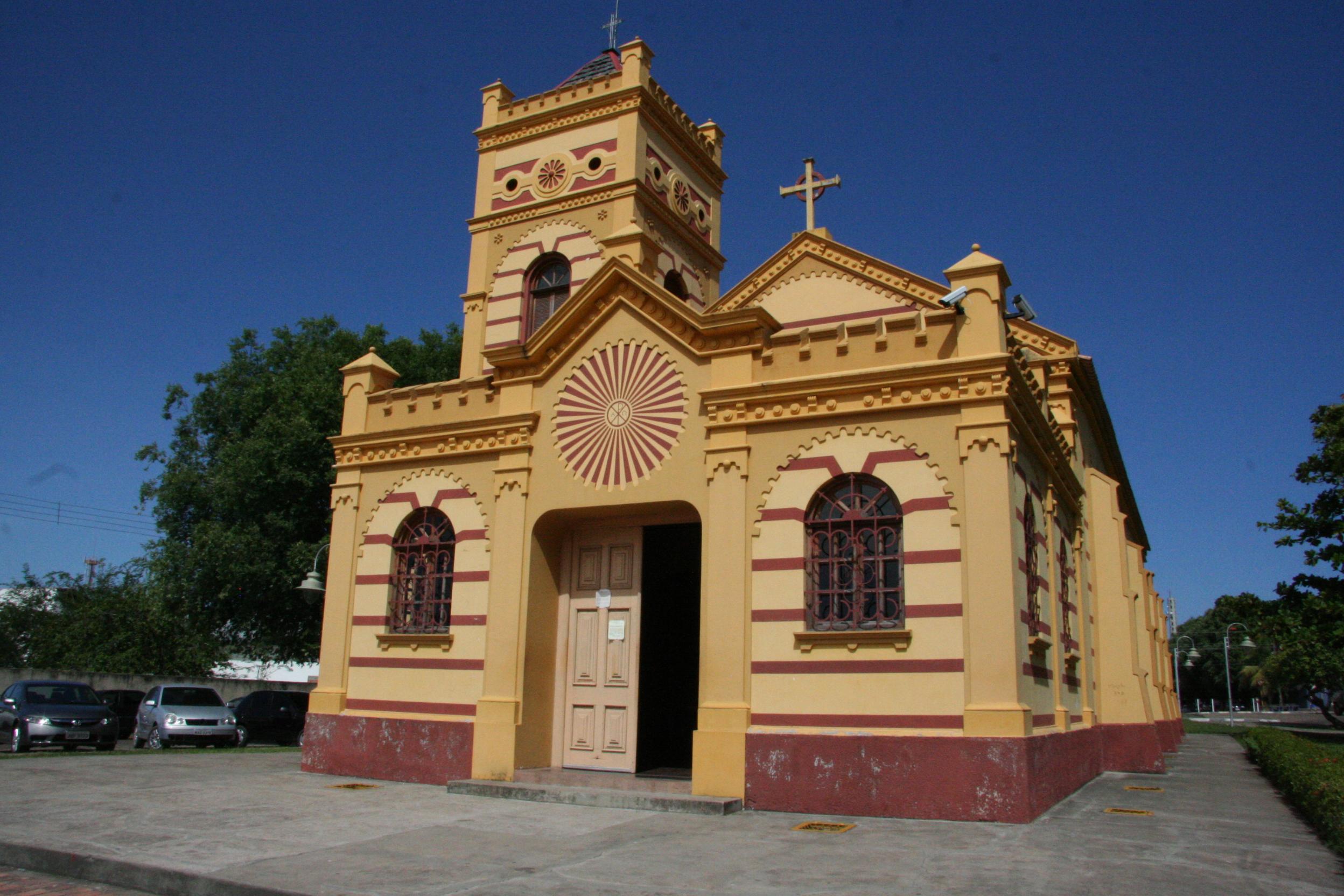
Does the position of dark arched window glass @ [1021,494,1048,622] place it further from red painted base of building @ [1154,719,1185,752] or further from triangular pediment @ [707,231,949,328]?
red painted base of building @ [1154,719,1185,752]

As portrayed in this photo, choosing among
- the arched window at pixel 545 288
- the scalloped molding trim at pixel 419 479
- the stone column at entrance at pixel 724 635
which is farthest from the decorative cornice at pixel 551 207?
the stone column at entrance at pixel 724 635

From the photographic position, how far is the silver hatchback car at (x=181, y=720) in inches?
877

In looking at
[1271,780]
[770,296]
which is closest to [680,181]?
[770,296]

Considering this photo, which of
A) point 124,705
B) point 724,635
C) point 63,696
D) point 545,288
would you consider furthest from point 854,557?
point 124,705

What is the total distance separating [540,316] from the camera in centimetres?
1989

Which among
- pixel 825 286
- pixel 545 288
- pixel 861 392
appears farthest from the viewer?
pixel 545 288

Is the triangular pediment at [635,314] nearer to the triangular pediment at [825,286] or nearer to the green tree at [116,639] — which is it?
the triangular pediment at [825,286]

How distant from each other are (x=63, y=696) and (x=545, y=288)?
14378 mm

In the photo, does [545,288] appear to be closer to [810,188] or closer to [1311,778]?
[810,188]

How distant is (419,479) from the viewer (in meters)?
15.7

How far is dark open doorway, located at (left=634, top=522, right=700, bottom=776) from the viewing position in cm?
1527

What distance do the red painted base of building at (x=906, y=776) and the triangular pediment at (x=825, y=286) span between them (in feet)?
28.9

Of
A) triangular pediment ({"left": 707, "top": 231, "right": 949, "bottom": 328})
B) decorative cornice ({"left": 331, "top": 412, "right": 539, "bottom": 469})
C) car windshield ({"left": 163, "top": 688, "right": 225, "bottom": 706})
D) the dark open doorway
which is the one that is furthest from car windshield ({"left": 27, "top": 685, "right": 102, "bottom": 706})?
triangular pediment ({"left": 707, "top": 231, "right": 949, "bottom": 328})

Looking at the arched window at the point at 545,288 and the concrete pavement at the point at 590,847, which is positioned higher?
the arched window at the point at 545,288
